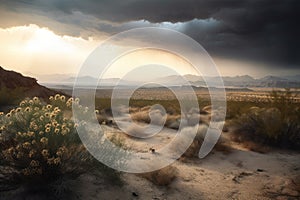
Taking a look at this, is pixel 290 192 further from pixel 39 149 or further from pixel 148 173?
pixel 39 149

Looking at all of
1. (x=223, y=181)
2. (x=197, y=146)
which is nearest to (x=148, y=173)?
(x=223, y=181)

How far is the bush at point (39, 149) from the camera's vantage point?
4949mm

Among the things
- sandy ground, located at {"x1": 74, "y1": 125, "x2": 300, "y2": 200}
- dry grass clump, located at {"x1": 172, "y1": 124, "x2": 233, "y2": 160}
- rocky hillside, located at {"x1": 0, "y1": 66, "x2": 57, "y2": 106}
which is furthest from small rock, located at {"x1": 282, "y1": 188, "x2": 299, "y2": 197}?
rocky hillside, located at {"x1": 0, "y1": 66, "x2": 57, "y2": 106}

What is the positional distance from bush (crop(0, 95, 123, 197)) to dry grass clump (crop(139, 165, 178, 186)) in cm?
151

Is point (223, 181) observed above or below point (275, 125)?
below

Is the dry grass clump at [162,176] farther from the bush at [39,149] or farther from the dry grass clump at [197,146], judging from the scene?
the dry grass clump at [197,146]

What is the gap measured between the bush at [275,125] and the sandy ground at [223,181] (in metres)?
0.91

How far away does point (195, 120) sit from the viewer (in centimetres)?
1397

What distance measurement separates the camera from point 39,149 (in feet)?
16.4

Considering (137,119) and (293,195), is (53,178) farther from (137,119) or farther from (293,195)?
(137,119)

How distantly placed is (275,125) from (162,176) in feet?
19.0

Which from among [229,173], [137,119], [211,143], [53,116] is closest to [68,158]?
[53,116]

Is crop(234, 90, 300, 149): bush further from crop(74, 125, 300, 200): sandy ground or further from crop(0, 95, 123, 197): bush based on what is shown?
crop(0, 95, 123, 197): bush

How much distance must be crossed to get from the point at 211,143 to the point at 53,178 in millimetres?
6298
